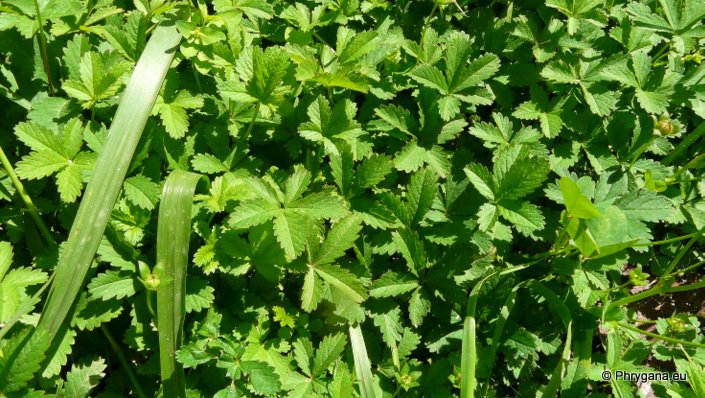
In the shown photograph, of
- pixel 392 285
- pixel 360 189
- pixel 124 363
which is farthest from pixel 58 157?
pixel 392 285

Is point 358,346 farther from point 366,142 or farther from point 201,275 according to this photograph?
point 366,142

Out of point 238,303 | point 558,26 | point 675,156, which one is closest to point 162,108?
point 238,303

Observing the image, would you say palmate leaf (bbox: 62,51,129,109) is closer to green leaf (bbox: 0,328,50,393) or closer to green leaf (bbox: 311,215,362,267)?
green leaf (bbox: 0,328,50,393)

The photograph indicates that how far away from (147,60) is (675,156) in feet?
7.67

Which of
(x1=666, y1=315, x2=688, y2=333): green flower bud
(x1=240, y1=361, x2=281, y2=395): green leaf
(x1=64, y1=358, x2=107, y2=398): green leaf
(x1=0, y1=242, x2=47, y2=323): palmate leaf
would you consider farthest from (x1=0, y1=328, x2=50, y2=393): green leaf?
(x1=666, y1=315, x2=688, y2=333): green flower bud

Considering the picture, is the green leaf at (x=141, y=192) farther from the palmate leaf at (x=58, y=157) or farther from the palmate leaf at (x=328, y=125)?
the palmate leaf at (x=328, y=125)

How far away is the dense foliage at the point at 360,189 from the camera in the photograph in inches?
77.0

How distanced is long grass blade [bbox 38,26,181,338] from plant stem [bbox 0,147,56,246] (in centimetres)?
30

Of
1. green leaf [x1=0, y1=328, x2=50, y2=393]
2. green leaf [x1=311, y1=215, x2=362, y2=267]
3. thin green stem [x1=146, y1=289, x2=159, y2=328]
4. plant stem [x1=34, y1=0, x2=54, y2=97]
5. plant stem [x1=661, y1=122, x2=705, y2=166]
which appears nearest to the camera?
green leaf [x1=0, y1=328, x2=50, y2=393]

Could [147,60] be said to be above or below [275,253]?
above

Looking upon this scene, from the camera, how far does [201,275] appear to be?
2.11 meters

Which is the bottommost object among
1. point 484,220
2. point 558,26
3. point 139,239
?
point 484,220

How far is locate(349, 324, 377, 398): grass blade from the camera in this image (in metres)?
2.10

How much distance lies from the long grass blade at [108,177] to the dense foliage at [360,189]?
2.8 inches
